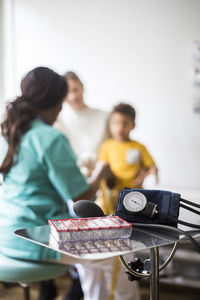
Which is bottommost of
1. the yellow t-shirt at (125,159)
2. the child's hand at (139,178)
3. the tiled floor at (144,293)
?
the tiled floor at (144,293)

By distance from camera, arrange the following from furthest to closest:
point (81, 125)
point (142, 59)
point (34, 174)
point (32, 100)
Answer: point (81, 125)
point (142, 59)
point (32, 100)
point (34, 174)

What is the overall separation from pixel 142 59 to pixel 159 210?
1.14 m

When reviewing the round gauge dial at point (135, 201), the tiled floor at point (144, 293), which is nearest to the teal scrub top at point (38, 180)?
the round gauge dial at point (135, 201)

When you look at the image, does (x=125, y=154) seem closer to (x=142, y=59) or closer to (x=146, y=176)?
(x=146, y=176)

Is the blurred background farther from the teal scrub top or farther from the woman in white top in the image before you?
the teal scrub top

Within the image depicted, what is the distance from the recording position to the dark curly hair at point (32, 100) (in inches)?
48.4

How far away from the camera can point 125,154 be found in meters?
1.76

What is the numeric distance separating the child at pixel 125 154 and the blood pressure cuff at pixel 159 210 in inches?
38.4

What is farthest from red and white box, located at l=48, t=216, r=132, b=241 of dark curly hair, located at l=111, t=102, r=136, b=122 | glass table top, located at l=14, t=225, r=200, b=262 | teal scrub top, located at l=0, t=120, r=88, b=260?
dark curly hair, located at l=111, t=102, r=136, b=122

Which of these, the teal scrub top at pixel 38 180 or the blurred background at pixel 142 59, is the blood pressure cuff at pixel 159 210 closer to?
the teal scrub top at pixel 38 180

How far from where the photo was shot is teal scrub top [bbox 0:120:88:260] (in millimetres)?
1162

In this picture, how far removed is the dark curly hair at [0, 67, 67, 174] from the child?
50 centimetres

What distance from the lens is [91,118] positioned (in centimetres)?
185

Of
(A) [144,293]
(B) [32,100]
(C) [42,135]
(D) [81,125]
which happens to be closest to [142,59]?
(D) [81,125]
